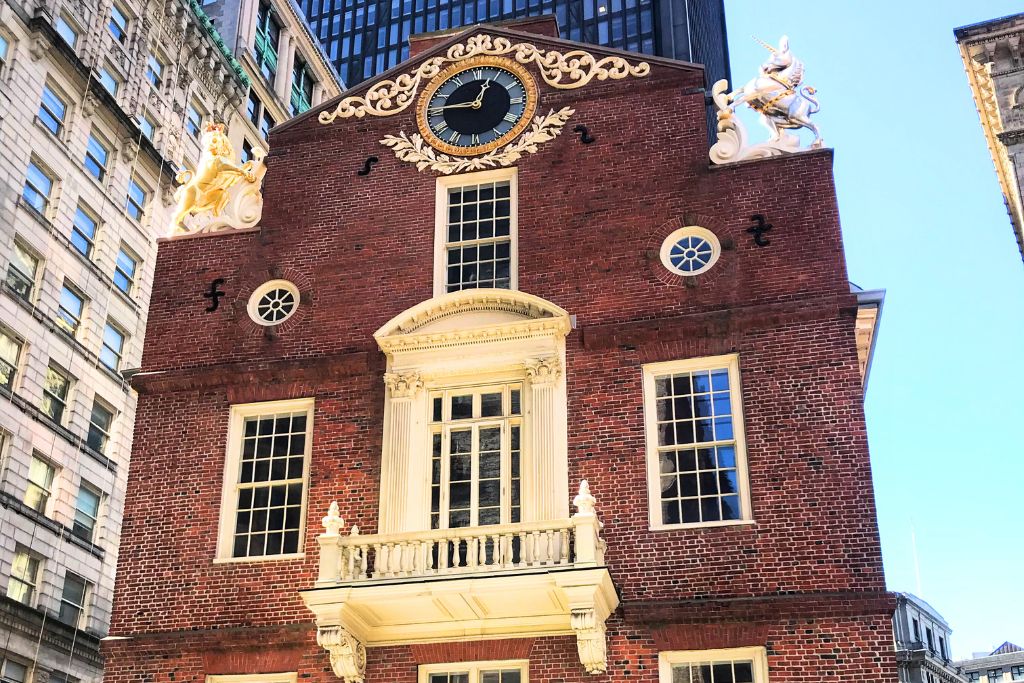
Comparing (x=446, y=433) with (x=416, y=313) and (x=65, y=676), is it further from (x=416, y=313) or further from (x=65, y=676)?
(x=65, y=676)

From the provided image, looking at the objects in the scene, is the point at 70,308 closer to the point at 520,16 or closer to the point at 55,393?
the point at 55,393

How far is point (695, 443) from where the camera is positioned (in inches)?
742

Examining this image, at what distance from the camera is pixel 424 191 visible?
2222 cm

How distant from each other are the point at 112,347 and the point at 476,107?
23869 millimetres

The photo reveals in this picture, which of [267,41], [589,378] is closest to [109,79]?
[267,41]

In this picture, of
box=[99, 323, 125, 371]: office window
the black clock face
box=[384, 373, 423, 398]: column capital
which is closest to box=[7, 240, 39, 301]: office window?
box=[99, 323, 125, 371]: office window

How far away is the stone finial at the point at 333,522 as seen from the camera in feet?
58.7

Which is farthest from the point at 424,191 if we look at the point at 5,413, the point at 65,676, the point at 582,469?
the point at 65,676

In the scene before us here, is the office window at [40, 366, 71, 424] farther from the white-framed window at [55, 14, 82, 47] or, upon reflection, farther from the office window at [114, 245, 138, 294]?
the white-framed window at [55, 14, 82, 47]

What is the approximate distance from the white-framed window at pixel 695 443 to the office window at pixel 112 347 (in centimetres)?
2706

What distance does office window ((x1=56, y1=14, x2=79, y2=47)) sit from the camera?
1612 inches

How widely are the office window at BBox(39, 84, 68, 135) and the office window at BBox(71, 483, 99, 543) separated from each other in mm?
11780

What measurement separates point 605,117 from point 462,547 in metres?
8.34

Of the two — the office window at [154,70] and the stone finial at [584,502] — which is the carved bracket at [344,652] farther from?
the office window at [154,70]
